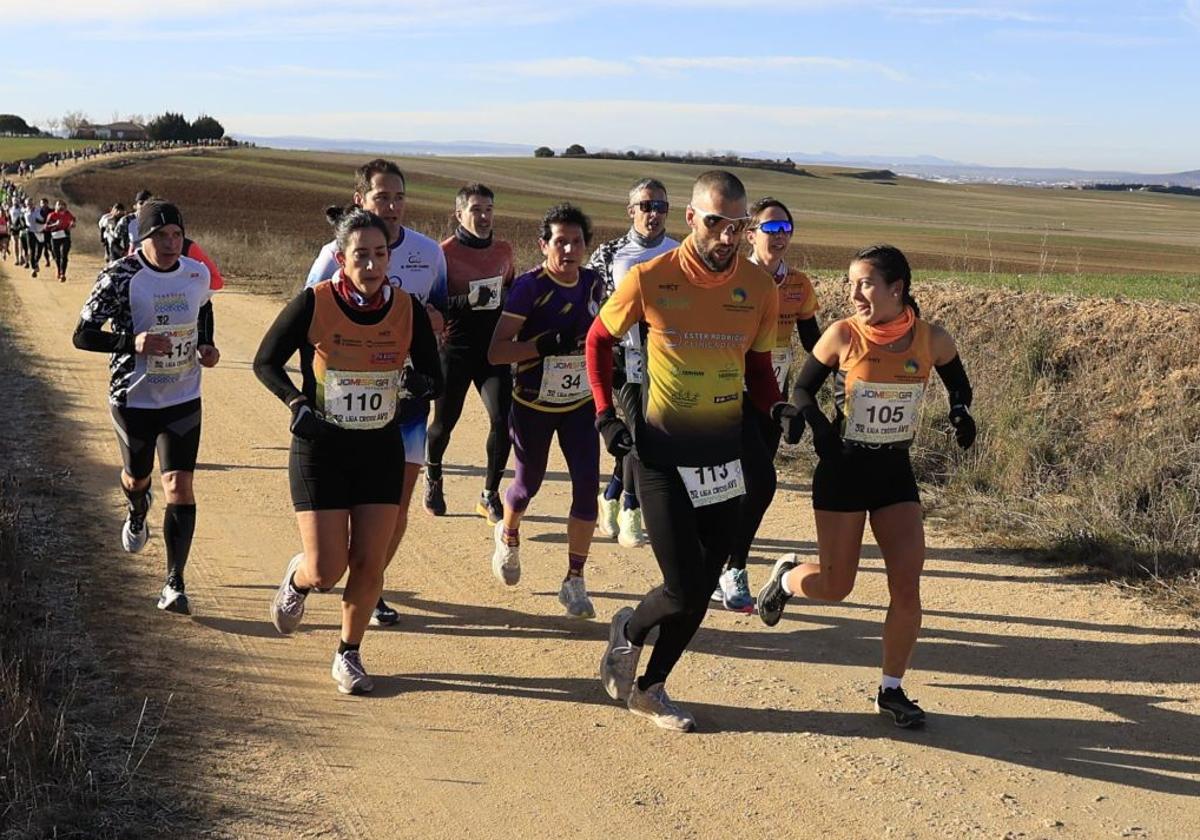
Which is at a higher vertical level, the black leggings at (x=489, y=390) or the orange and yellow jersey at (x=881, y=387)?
the orange and yellow jersey at (x=881, y=387)

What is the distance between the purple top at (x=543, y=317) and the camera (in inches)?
263

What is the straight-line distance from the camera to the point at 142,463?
21.5 feet

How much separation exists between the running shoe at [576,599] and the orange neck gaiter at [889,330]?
82.1 inches

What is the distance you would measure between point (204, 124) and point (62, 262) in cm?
13550

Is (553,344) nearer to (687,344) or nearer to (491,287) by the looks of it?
(687,344)

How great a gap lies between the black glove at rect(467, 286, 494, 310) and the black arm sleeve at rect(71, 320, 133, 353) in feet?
7.58

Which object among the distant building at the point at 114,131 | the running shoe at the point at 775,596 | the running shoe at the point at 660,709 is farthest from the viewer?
the distant building at the point at 114,131

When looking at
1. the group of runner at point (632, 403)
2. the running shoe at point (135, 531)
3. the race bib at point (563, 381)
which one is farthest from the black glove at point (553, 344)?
the running shoe at point (135, 531)

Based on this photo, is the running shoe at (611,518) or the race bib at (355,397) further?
the running shoe at (611,518)

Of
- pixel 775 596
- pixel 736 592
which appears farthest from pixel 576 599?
pixel 775 596

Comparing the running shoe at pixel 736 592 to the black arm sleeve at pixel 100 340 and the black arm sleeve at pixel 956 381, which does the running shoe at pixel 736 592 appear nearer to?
the black arm sleeve at pixel 956 381

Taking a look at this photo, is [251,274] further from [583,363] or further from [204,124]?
[204,124]

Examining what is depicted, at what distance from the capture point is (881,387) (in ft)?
17.5

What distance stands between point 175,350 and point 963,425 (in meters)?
3.83
